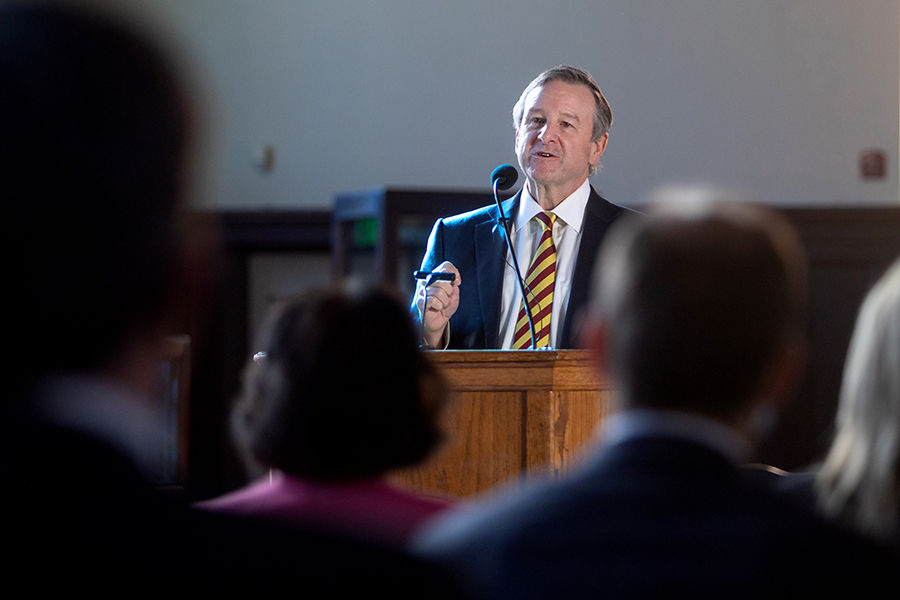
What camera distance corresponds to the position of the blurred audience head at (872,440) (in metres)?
1.18

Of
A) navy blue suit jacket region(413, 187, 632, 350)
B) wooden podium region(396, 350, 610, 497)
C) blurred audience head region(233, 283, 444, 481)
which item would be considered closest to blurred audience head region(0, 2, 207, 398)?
blurred audience head region(233, 283, 444, 481)

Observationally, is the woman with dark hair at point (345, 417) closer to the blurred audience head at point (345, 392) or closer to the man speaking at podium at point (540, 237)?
the blurred audience head at point (345, 392)

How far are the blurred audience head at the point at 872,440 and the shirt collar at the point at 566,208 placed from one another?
1.93 metres

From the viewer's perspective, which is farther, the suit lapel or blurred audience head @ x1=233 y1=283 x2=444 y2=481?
the suit lapel

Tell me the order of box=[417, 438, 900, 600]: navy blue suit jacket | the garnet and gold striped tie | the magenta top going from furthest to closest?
the garnet and gold striped tie → the magenta top → box=[417, 438, 900, 600]: navy blue suit jacket

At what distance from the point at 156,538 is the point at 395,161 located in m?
5.77

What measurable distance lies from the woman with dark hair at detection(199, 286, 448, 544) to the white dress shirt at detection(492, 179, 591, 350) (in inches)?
71.2

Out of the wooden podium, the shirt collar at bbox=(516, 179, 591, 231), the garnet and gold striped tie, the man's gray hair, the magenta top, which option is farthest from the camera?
the man's gray hair

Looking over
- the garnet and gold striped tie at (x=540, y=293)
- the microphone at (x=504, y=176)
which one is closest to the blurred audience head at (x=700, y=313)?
the garnet and gold striped tie at (x=540, y=293)

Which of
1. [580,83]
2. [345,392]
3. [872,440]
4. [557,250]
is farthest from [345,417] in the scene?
[580,83]

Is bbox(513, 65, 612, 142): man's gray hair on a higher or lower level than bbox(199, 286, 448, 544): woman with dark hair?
higher

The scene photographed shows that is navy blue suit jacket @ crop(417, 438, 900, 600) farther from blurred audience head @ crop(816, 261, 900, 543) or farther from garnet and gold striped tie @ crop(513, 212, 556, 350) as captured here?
garnet and gold striped tie @ crop(513, 212, 556, 350)

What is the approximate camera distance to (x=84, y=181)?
78 centimetres

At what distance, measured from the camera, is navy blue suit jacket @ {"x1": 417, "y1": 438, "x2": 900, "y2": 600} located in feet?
2.85
